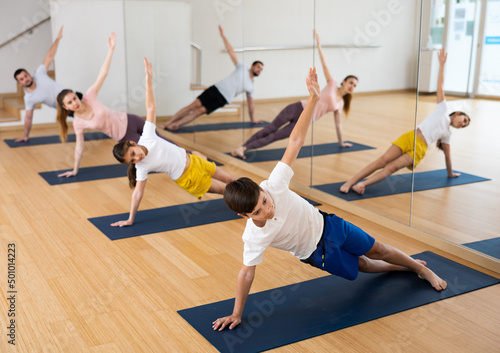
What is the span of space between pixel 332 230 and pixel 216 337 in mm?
695

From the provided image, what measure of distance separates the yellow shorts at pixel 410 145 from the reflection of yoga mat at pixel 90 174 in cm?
232

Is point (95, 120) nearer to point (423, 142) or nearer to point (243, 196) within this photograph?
point (423, 142)

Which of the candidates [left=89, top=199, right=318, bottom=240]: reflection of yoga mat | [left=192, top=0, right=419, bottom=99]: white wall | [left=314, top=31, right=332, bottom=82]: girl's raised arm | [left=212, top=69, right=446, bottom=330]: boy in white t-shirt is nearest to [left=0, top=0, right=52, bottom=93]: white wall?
[left=192, top=0, right=419, bottom=99]: white wall

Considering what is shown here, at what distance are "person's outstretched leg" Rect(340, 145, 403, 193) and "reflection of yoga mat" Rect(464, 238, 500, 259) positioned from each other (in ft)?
2.43

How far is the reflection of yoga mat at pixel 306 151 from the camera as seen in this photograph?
372cm

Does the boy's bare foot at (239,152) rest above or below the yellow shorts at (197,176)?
below

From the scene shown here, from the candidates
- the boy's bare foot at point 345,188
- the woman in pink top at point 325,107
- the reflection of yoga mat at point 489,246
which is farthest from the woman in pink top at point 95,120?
the reflection of yoga mat at point 489,246

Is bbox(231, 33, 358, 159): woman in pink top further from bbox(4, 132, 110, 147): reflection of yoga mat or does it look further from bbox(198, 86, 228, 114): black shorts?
bbox(4, 132, 110, 147): reflection of yoga mat

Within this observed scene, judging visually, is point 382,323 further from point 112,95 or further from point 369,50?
point 112,95

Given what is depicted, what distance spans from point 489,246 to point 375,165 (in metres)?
0.96

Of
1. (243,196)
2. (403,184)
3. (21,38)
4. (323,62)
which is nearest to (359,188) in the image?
(403,184)

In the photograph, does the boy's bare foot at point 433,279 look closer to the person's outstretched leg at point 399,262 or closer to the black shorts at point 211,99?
the person's outstretched leg at point 399,262

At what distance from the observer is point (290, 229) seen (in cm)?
222

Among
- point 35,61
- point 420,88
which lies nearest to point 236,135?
point 420,88
